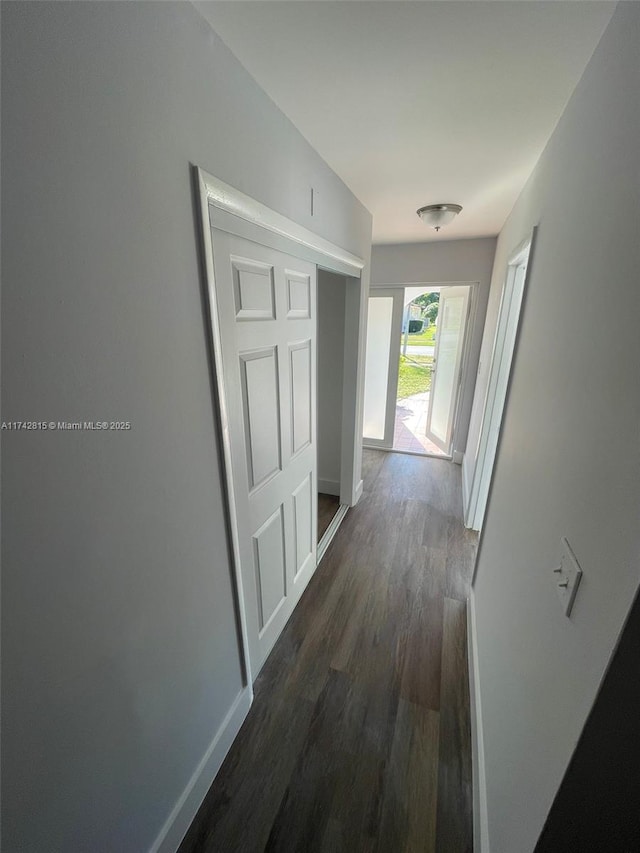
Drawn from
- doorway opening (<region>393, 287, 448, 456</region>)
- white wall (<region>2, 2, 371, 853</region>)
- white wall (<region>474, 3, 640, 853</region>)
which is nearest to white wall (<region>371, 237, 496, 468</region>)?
doorway opening (<region>393, 287, 448, 456</region>)

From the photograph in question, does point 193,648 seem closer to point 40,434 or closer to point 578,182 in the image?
point 40,434

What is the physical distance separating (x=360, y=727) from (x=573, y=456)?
4.67 ft

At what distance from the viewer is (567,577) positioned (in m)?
0.74

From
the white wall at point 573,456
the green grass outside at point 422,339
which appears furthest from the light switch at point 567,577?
the green grass outside at point 422,339

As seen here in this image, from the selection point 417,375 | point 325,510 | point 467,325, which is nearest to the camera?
point 325,510

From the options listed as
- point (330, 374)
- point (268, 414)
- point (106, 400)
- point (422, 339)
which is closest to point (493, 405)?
point (330, 374)

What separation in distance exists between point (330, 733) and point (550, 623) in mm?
1111

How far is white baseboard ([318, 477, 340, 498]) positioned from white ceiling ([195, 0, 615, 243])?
2.41 meters

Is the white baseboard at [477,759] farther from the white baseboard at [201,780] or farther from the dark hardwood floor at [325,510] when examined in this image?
the dark hardwood floor at [325,510]

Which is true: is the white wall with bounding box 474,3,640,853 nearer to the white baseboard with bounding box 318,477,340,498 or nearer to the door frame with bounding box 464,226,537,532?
the door frame with bounding box 464,226,537,532

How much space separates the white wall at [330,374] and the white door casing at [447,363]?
1574 millimetres

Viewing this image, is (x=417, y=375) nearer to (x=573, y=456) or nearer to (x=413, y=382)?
(x=413, y=382)

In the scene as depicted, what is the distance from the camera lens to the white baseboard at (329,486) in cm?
322

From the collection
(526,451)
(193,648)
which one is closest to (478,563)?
(526,451)
